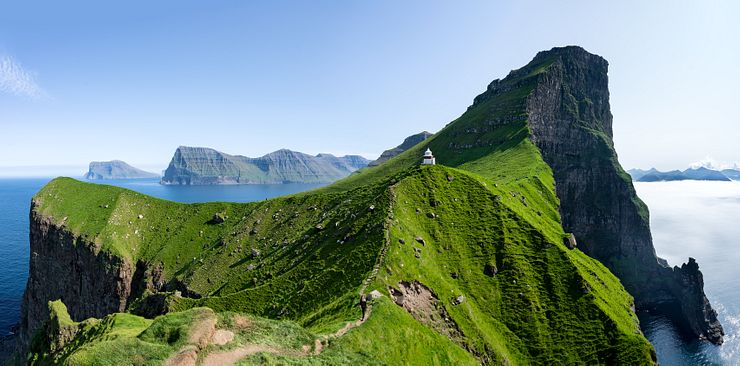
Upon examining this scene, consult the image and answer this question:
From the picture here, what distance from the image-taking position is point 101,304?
123 meters

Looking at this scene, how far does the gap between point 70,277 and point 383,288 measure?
437 ft

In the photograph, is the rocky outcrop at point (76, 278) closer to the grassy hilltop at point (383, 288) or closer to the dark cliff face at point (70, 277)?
the dark cliff face at point (70, 277)

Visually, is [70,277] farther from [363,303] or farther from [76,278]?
[363,303]

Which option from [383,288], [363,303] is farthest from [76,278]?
[363,303]

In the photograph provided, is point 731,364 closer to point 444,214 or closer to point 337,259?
point 444,214

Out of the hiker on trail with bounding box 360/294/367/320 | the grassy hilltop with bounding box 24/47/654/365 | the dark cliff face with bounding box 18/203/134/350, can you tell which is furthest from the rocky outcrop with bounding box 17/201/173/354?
the hiker on trail with bounding box 360/294/367/320

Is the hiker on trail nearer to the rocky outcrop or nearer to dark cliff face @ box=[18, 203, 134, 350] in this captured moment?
the rocky outcrop

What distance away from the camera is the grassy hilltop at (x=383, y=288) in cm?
3838

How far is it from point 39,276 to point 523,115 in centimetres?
23366

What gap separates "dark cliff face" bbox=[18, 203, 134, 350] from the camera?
119875 mm

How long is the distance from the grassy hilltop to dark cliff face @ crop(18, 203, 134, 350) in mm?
5727

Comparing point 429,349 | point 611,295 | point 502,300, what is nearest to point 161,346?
point 429,349

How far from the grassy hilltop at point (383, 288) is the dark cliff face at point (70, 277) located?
5727 mm

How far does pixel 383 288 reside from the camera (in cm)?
5831
